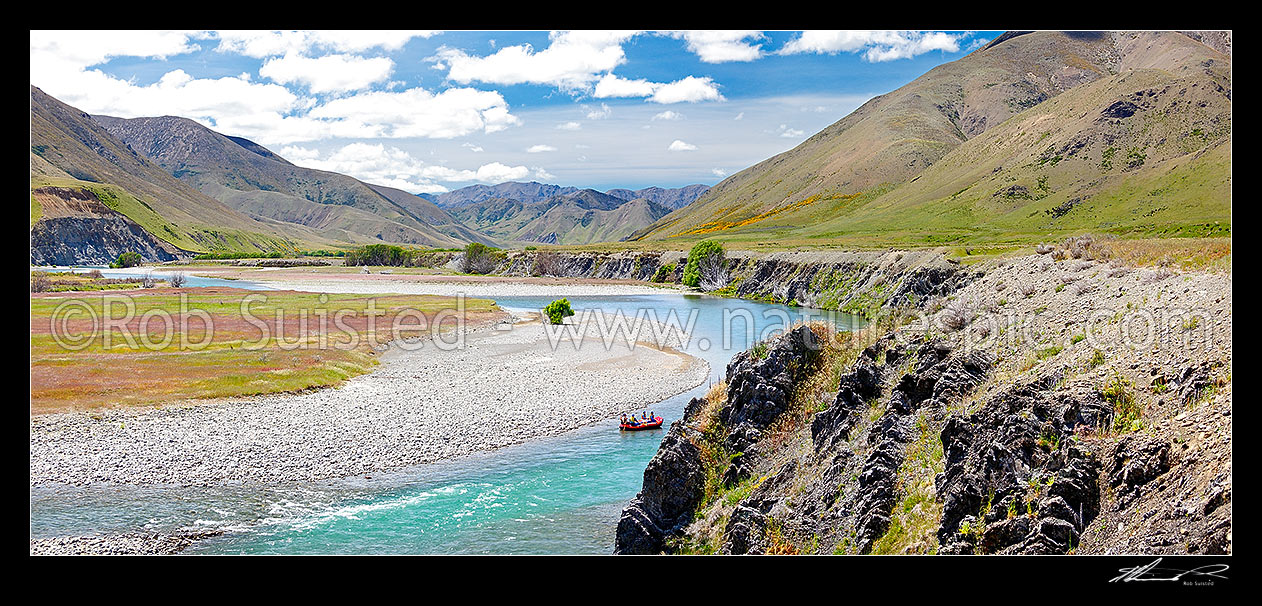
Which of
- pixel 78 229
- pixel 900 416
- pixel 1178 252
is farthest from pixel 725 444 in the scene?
pixel 78 229

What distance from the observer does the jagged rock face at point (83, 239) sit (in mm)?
120425

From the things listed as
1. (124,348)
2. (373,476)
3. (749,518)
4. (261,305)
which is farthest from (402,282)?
(749,518)

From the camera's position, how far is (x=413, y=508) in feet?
70.2

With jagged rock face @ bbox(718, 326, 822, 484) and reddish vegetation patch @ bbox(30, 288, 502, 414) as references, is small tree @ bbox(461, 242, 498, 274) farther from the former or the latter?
jagged rock face @ bbox(718, 326, 822, 484)

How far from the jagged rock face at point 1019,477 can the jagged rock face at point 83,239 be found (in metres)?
131

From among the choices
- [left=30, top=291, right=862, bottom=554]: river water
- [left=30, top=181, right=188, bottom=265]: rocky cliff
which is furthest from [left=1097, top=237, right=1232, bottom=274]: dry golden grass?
[left=30, top=181, right=188, bottom=265]: rocky cliff

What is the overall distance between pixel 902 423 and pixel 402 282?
13542 cm

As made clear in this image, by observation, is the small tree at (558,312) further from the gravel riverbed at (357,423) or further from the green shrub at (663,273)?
the green shrub at (663,273)

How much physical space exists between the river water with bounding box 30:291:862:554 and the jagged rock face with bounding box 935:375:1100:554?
10.7 metres

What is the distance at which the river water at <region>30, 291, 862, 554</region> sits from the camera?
18672 millimetres

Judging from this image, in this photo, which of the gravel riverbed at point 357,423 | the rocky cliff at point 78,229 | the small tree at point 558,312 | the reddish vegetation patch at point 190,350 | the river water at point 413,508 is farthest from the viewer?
the rocky cliff at point 78,229

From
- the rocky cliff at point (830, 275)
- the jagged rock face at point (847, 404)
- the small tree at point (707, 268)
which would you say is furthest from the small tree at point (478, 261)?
the jagged rock face at point (847, 404)

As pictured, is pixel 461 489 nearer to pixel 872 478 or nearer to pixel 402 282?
pixel 872 478

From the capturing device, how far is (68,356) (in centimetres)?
3194
